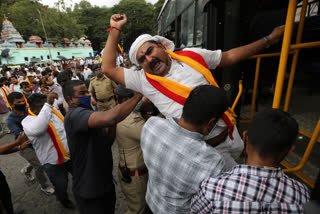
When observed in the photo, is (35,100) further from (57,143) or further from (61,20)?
(61,20)

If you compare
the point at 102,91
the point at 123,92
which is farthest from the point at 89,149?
the point at 102,91

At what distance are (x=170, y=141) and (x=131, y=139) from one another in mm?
1106

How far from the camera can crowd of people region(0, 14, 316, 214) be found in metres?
0.84

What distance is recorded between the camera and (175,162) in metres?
1.03

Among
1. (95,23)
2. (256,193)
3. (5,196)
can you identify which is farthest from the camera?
(95,23)

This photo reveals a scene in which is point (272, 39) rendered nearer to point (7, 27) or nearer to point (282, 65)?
point (282, 65)

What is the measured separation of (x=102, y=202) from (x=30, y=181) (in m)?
2.35

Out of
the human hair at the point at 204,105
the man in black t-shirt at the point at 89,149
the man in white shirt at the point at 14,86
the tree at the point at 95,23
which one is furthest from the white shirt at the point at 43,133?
the tree at the point at 95,23

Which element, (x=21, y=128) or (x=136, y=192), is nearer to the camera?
(x=136, y=192)

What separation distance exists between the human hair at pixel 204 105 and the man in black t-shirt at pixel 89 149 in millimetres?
651

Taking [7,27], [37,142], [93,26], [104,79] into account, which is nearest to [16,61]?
[7,27]

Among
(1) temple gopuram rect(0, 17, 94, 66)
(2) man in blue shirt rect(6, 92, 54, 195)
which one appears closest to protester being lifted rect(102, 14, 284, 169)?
(2) man in blue shirt rect(6, 92, 54, 195)

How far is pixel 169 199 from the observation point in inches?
44.5

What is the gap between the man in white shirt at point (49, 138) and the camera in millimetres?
2240
